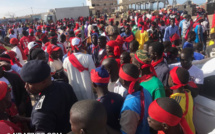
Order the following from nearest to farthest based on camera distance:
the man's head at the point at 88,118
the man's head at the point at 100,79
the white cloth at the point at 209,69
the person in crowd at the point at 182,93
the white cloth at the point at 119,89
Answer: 1. the man's head at the point at 88,118
2. the man's head at the point at 100,79
3. the person in crowd at the point at 182,93
4. the white cloth at the point at 119,89
5. the white cloth at the point at 209,69

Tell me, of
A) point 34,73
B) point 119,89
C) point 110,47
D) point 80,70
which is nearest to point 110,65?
point 119,89

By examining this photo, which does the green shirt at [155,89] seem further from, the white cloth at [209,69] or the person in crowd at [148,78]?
the white cloth at [209,69]

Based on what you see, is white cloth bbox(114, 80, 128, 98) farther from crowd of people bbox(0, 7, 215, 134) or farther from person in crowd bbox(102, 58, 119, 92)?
person in crowd bbox(102, 58, 119, 92)

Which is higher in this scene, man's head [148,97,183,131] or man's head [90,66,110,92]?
man's head [90,66,110,92]

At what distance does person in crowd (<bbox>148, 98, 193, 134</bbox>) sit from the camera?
158 centimetres

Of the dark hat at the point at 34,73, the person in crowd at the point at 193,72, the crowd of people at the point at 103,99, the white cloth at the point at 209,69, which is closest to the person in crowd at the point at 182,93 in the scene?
the crowd of people at the point at 103,99

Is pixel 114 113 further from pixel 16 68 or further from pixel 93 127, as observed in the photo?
pixel 16 68

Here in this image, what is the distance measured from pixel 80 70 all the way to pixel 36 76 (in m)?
1.40

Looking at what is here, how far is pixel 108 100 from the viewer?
199cm

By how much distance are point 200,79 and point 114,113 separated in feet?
5.28

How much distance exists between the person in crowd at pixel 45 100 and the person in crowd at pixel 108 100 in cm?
41

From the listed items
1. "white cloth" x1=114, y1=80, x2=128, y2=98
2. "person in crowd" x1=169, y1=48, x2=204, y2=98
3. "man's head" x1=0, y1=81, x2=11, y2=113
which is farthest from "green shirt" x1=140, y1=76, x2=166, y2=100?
"man's head" x1=0, y1=81, x2=11, y2=113

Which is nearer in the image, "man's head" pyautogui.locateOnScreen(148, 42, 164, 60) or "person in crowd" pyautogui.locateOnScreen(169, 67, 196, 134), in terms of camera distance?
"person in crowd" pyautogui.locateOnScreen(169, 67, 196, 134)

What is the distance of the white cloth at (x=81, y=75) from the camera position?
311cm
